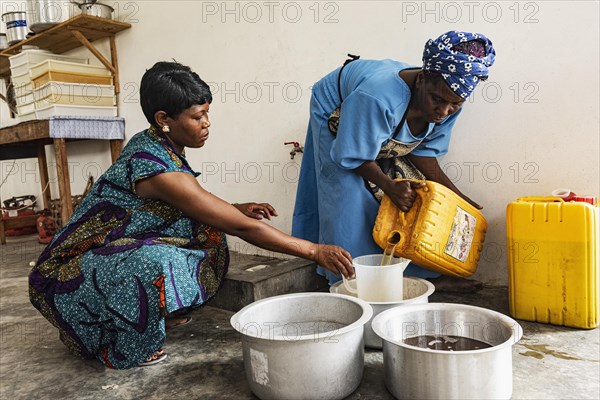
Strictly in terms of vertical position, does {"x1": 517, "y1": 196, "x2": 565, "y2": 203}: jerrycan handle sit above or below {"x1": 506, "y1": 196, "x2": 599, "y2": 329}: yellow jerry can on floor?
above

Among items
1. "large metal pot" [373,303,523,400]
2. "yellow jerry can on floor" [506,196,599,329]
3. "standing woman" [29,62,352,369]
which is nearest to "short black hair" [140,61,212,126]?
"standing woman" [29,62,352,369]

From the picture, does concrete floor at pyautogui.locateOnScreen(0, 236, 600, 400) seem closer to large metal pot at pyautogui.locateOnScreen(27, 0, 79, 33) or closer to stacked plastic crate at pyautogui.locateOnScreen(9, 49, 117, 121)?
stacked plastic crate at pyautogui.locateOnScreen(9, 49, 117, 121)

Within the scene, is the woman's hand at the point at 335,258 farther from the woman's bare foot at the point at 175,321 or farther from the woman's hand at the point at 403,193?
the woman's bare foot at the point at 175,321

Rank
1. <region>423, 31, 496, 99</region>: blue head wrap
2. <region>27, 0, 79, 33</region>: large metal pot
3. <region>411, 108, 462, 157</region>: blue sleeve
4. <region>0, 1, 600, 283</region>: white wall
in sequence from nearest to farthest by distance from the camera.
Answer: <region>423, 31, 496, 99</region>: blue head wrap → <region>0, 1, 600, 283</region>: white wall → <region>411, 108, 462, 157</region>: blue sleeve → <region>27, 0, 79, 33</region>: large metal pot

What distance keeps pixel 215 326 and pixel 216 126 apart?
166 centimetres

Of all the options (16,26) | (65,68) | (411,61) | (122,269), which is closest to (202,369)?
(122,269)

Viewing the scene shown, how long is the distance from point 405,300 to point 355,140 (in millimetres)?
703

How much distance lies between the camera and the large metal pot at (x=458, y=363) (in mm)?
1313

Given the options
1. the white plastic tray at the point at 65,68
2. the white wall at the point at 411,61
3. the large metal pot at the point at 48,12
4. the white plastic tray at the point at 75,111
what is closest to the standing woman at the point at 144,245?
the white wall at the point at 411,61

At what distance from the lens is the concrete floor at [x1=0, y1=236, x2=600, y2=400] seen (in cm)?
156

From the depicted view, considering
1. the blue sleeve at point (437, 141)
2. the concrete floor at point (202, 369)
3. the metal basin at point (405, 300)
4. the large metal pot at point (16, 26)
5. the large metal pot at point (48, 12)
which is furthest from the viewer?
the large metal pot at point (16, 26)

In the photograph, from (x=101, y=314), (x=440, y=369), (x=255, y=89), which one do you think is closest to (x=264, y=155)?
(x=255, y=89)

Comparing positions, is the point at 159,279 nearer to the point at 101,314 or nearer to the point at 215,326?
the point at 101,314

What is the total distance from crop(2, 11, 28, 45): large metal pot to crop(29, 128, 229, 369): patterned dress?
3444 mm
